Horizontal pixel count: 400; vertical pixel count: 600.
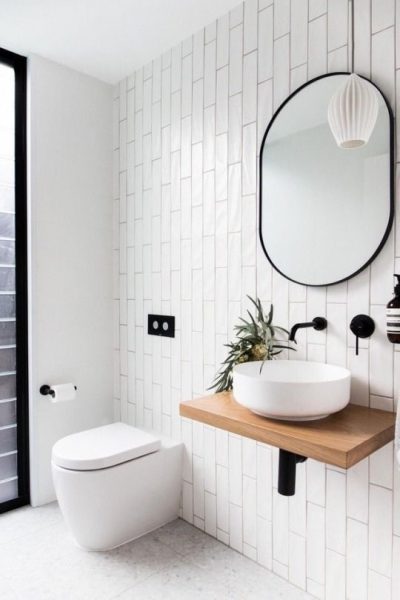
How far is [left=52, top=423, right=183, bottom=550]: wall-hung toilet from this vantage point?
180 centimetres

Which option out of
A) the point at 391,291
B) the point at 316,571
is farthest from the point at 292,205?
the point at 316,571

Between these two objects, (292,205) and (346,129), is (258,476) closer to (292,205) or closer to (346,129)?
(292,205)

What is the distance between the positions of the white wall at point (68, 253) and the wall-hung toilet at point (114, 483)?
416mm

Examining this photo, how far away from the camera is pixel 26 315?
2.29 meters

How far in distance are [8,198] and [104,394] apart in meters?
1.21

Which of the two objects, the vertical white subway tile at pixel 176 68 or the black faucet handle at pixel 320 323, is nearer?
the black faucet handle at pixel 320 323

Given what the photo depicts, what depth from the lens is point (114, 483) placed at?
6.05 feet

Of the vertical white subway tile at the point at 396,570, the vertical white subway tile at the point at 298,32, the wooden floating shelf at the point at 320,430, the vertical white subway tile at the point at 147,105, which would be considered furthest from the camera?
the vertical white subway tile at the point at 147,105

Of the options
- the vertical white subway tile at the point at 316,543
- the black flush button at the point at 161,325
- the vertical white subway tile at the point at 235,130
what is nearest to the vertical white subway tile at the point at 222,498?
the vertical white subway tile at the point at 316,543

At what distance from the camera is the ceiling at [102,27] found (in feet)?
6.14

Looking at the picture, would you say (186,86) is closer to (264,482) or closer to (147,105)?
(147,105)

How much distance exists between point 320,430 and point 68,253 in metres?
1.68

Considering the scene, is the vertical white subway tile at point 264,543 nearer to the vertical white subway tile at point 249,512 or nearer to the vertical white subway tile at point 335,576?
the vertical white subway tile at point 249,512

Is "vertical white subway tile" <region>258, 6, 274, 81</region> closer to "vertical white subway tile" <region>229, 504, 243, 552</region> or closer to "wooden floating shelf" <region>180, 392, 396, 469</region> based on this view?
"wooden floating shelf" <region>180, 392, 396, 469</region>
